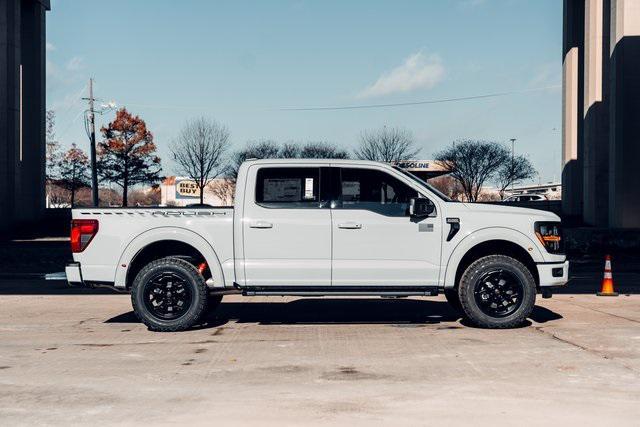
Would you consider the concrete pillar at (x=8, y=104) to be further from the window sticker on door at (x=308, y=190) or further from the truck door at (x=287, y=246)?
the window sticker on door at (x=308, y=190)

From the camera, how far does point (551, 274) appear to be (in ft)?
32.2

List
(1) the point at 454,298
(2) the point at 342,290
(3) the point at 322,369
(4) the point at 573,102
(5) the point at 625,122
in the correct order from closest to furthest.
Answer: (3) the point at 322,369, (2) the point at 342,290, (1) the point at 454,298, (5) the point at 625,122, (4) the point at 573,102

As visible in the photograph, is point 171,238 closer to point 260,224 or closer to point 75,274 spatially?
point 260,224

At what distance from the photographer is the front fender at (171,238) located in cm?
966

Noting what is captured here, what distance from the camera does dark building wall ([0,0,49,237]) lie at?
38.7 metres

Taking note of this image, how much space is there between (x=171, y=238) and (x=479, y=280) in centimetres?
376

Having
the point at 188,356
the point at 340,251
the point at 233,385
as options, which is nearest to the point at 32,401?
the point at 233,385

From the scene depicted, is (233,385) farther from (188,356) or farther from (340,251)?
(340,251)

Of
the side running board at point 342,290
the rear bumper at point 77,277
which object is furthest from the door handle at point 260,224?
the rear bumper at point 77,277

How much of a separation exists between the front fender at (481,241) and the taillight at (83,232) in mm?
4319

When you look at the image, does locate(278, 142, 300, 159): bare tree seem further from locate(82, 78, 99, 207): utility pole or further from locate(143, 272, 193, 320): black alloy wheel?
locate(143, 272, 193, 320): black alloy wheel

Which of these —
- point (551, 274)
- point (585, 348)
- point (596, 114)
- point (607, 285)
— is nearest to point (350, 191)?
point (551, 274)

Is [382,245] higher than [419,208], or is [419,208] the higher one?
[419,208]

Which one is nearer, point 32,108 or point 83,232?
point 83,232
